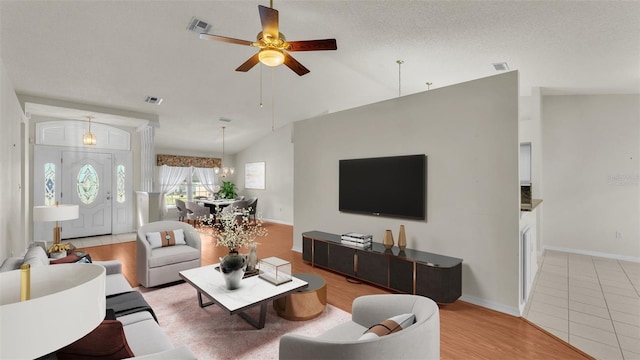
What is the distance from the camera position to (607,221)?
5.02m

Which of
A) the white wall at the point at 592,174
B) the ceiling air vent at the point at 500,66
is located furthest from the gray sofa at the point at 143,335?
the white wall at the point at 592,174

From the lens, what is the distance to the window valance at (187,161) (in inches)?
357

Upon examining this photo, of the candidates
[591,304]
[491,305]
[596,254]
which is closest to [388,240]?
[491,305]

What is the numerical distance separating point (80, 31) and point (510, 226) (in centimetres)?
526

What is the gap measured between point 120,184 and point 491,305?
769 centimetres

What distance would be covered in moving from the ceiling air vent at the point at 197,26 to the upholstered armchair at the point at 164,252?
2614 millimetres

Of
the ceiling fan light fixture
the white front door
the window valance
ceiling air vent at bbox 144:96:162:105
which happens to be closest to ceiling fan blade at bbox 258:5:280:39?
the ceiling fan light fixture

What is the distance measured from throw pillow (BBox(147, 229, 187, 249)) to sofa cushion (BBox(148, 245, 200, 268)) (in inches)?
2.5

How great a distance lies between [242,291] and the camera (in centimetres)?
254

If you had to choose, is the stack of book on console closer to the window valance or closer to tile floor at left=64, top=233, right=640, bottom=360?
tile floor at left=64, top=233, right=640, bottom=360

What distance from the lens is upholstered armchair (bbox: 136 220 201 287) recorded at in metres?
3.44

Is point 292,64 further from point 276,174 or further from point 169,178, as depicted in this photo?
point 169,178

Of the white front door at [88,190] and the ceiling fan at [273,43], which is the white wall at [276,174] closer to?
the white front door at [88,190]

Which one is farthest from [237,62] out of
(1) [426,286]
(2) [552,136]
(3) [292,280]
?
(2) [552,136]
